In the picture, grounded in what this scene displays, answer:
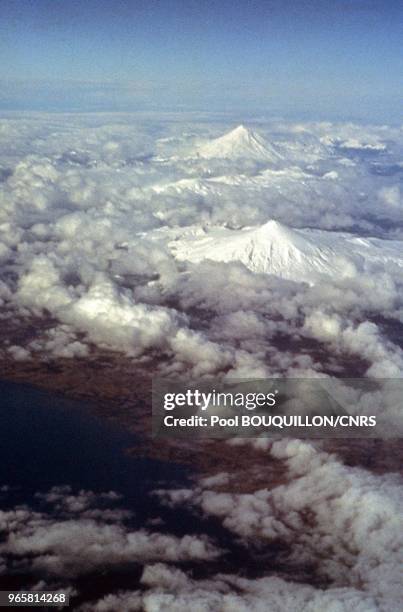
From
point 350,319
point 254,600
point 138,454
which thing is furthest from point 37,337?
point 254,600

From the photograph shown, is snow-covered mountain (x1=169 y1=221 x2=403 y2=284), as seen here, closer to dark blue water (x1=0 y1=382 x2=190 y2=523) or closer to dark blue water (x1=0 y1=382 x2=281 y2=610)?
dark blue water (x1=0 y1=382 x2=281 y2=610)

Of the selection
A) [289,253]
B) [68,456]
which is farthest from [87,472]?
[289,253]

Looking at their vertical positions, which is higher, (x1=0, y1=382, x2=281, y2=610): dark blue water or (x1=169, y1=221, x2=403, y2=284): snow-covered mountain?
(x1=169, y1=221, x2=403, y2=284): snow-covered mountain

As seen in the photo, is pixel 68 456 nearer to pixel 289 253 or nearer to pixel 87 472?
pixel 87 472

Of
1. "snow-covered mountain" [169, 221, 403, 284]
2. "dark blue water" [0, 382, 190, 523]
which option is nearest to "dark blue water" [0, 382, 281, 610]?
"dark blue water" [0, 382, 190, 523]

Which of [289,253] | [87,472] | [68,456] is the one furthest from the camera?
[289,253]

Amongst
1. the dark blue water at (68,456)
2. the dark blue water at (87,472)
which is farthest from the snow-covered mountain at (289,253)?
the dark blue water at (68,456)

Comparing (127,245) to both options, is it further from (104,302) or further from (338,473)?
(338,473)

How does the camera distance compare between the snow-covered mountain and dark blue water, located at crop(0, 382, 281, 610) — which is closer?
dark blue water, located at crop(0, 382, 281, 610)

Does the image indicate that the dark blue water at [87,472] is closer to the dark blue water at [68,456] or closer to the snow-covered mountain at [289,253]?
the dark blue water at [68,456]
